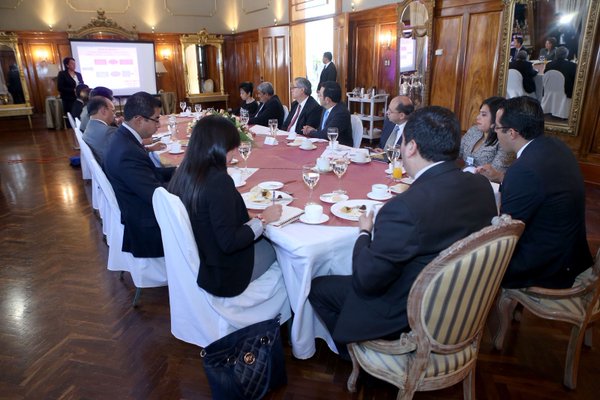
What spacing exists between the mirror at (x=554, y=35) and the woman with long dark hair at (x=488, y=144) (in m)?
2.84

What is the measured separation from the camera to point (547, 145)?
193 centimetres

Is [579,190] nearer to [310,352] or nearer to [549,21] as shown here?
[310,352]

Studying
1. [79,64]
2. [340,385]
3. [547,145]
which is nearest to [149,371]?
[340,385]

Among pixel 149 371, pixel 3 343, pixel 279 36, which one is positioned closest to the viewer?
pixel 149 371

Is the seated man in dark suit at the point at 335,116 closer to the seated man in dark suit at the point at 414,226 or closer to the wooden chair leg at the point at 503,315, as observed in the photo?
the wooden chair leg at the point at 503,315

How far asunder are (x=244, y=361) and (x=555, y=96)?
5.46 meters

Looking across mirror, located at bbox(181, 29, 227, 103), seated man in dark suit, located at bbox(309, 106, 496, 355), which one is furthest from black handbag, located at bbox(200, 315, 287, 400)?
mirror, located at bbox(181, 29, 227, 103)

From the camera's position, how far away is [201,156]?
183cm

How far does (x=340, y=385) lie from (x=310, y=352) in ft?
0.74

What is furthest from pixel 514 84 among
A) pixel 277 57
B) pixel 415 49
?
pixel 277 57

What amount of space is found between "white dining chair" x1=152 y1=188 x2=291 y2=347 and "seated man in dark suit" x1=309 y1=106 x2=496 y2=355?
0.55m

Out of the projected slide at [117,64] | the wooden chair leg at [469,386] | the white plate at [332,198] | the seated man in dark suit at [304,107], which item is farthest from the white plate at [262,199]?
the projected slide at [117,64]

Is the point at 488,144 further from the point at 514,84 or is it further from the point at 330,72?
the point at 330,72

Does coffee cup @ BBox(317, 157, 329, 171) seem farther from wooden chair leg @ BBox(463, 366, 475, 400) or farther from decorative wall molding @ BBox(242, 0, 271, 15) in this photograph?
decorative wall molding @ BBox(242, 0, 271, 15)
